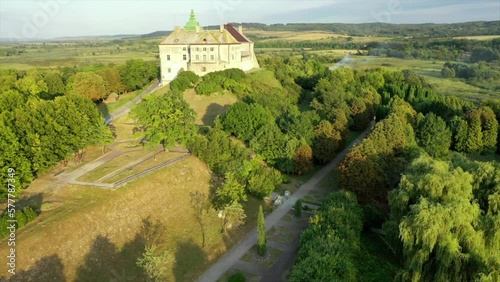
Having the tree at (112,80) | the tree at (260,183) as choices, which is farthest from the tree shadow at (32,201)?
the tree at (112,80)

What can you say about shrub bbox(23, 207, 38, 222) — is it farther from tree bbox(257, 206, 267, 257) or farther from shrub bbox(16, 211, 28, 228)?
tree bbox(257, 206, 267, 257)

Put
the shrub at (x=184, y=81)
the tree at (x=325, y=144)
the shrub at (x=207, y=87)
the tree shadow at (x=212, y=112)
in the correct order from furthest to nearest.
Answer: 1. the shrub at (x=207, y=87)
2. the shrub at (x=184, y=81)
3. the tree shadow at (x=212, y=112)
4. the tree at (x=325, y=144)

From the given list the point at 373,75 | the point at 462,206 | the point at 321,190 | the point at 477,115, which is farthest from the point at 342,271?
the point at 373,75

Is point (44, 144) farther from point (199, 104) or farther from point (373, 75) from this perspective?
point (373, 75)

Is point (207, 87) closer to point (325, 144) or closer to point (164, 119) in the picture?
point (164, 119)

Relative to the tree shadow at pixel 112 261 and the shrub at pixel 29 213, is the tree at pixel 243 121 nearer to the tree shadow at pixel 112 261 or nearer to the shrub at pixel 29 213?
the tree shadow at pixel 112 261

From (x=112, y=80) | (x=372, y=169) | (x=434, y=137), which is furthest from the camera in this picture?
(x=112, y=80)

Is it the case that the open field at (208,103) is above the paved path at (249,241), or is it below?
above

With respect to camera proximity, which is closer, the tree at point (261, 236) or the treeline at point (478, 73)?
the tree at point (261, 236)

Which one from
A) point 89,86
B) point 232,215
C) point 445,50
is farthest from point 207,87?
point 445,50
